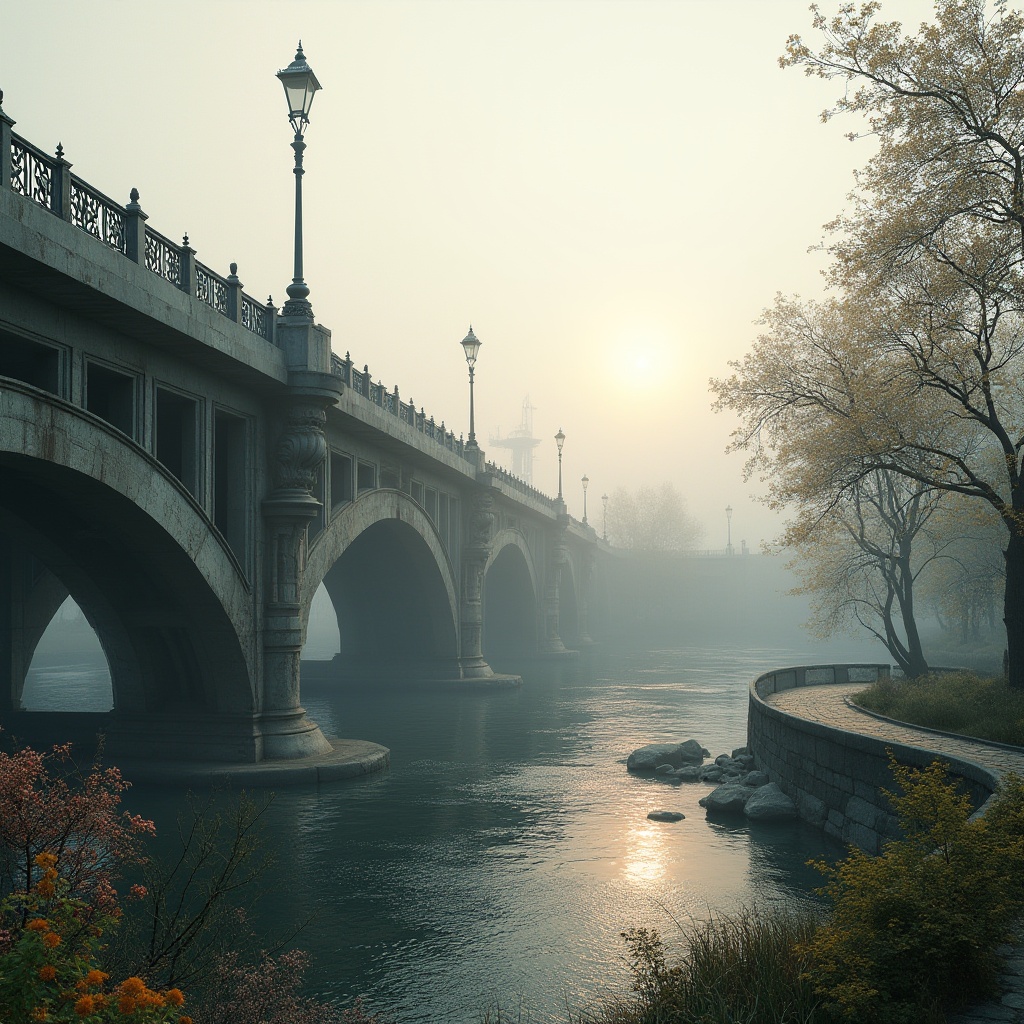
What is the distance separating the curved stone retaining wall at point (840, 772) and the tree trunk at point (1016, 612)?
4.66m

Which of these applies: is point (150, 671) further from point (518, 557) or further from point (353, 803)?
point (518, 557)

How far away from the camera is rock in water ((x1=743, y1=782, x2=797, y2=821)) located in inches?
791

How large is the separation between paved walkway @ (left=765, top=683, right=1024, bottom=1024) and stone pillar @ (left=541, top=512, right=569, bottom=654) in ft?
117

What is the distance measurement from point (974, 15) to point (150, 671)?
858 inches

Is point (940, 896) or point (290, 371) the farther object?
point (290, 371)

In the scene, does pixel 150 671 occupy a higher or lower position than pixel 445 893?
higher

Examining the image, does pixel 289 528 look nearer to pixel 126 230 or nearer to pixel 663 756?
pixel 126 230

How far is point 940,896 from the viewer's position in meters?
7.82

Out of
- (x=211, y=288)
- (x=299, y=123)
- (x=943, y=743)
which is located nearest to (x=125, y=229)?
(x=211, y=288)

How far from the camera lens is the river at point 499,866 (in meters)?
12.1

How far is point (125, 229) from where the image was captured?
17.5 meters

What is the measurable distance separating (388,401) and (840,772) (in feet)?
61.8

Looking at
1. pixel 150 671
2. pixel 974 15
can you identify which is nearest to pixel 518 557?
pixel 150 671

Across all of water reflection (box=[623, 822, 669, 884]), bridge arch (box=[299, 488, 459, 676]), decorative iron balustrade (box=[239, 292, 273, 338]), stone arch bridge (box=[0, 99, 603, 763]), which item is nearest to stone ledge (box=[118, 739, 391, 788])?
stone arch bridge (box=[0, 99, 603, 763])
